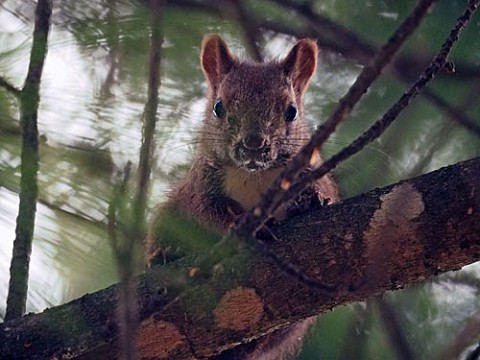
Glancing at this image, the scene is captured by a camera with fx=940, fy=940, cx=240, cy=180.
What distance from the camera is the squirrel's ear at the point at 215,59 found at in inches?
89.0

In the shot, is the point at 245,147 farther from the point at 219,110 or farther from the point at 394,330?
the point at 394,330

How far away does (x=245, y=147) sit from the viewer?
1.96 meters

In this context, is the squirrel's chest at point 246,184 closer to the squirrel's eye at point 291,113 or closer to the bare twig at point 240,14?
the squirrel's eye at point 291,113

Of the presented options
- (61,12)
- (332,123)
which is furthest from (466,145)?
(332,123)

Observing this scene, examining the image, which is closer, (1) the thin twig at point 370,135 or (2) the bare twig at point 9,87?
(1) the thin twig at point 370,135

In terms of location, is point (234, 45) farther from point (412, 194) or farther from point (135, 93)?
point (412, 194)

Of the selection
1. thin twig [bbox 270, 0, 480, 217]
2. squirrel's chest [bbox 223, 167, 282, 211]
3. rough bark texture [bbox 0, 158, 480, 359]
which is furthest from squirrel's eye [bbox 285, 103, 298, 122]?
thin twig [bbox 270, 0, 480, 217]

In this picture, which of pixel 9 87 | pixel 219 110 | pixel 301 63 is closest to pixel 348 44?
pixel 301 63

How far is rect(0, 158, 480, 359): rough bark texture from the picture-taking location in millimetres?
1570

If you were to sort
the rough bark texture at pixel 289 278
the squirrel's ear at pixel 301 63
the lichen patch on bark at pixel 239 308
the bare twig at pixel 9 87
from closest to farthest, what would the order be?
1. the rough bark texture at pixel 289 278
2. the lichen patch on bark at pixel 239 308
3. the bare twig at pixel 9 87
4. the squirrel's ear at pixel 301 63

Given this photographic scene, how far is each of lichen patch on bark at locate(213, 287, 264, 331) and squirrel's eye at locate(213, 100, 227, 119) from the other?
588mm

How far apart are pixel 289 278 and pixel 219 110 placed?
64 centimetres

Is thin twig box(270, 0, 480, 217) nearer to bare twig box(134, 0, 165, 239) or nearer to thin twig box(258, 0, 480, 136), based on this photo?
bare twig box(134, 0, 165, 239)

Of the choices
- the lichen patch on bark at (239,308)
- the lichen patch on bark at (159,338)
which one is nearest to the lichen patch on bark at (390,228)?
the lichen patch on bark at (239,308)
